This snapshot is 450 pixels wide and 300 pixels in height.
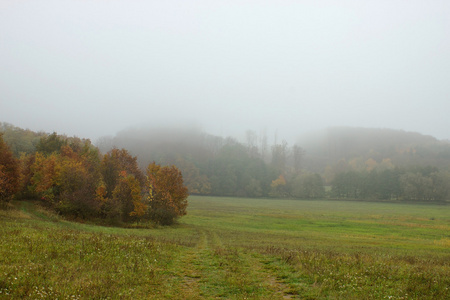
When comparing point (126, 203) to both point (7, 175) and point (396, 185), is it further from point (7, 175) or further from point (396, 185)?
point (396, 185)

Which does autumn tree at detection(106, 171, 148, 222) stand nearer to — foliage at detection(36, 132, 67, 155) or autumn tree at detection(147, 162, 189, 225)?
autumn tree at detection(147, 162, 189, 225)

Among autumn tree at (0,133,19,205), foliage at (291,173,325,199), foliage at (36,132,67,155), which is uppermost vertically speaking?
foliage at (36,132,67,155)

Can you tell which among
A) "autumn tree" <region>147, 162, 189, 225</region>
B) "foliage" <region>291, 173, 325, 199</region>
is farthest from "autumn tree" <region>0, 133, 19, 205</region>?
"foliage" <region>291, 173, 325, 199</region>

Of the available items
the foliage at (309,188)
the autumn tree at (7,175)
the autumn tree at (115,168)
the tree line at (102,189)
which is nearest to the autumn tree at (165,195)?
the tree line at (102,189)

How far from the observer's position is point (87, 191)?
41.3 m

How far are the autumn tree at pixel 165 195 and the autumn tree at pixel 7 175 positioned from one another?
18.7 meters

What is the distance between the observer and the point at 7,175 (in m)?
38.9

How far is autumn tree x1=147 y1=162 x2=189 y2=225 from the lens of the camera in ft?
141

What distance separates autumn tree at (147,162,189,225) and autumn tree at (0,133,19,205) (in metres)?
18.7

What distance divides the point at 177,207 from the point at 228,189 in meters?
118

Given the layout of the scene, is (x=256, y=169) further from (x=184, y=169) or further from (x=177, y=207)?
(x=177, y=207)

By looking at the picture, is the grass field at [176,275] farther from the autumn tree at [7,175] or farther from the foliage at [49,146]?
the foliage at [49,146]

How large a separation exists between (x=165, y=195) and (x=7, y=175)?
2193 centimetres

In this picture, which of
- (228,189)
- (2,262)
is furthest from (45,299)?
(228,189)
